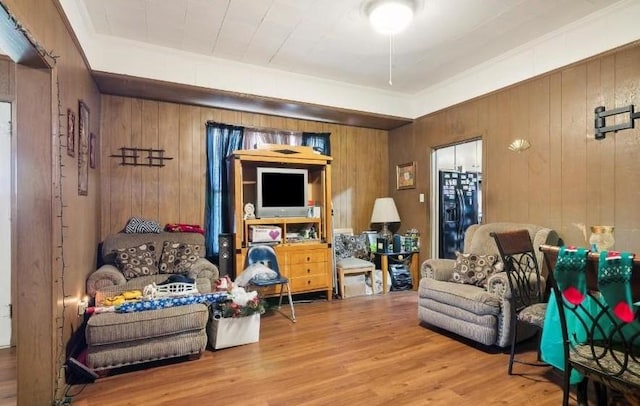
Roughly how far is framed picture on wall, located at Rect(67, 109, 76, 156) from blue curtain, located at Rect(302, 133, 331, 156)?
2.72m

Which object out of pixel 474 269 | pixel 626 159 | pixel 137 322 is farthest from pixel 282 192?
pixel 626 159

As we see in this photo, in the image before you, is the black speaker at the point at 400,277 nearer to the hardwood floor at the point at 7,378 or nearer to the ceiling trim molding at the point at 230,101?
the ceiling trim molding at the point at 230,101

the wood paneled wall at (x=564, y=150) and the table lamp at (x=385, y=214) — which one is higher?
the wood paneled wall at (x=564, y=150)

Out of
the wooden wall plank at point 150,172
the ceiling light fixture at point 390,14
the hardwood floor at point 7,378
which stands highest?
the ceiling light fixture at point 390,14

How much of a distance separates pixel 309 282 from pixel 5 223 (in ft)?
9.62

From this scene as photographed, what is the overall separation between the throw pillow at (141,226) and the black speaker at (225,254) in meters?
0.70

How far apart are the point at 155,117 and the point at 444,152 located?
426cm

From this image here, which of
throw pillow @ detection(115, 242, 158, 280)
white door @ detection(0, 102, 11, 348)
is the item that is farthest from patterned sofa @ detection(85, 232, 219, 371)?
white door @ detection(0, 102, 11, 348)

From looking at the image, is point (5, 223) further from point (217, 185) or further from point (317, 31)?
point (317, 31)

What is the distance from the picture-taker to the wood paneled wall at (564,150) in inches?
106

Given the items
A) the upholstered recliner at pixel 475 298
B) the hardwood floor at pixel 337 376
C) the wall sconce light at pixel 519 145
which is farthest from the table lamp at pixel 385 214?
the hardwood floor at pixel 337 376

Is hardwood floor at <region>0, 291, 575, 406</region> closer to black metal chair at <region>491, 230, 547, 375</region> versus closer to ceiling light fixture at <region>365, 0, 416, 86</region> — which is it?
black metal chair at <region>491, 230, 547, 375</region>

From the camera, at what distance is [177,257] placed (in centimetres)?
352

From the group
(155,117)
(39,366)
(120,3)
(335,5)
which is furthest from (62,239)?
(335,5)
